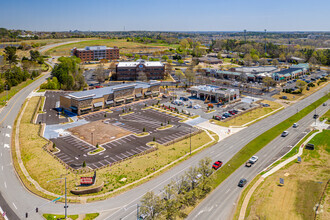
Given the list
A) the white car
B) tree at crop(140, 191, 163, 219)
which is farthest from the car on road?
tree at crop(140, 191, 163, 219)

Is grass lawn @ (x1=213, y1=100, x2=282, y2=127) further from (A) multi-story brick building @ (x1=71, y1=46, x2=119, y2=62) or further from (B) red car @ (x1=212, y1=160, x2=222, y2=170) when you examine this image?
(A) multi-story brick building @ (x1=71, y1=46, x2=119, y2=62)

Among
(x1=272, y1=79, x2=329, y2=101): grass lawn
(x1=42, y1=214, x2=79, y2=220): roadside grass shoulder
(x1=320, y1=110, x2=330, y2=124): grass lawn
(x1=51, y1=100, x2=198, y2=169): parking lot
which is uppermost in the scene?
(x1=272, y1=79, x2=329, y2=101): grass lawn

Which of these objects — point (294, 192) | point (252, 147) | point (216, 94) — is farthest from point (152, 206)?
point (216, 94)

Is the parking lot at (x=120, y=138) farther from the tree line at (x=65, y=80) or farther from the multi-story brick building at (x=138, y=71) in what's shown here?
the multi-story brick building at (x=138, y=71)

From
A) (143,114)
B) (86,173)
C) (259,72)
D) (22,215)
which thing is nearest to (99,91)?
(143,114)

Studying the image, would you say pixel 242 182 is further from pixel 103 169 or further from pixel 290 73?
pixel 290 73

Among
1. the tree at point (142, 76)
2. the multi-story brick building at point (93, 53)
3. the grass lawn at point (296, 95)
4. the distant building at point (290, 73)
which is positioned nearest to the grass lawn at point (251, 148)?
the grass lawn at point (296, 95)
